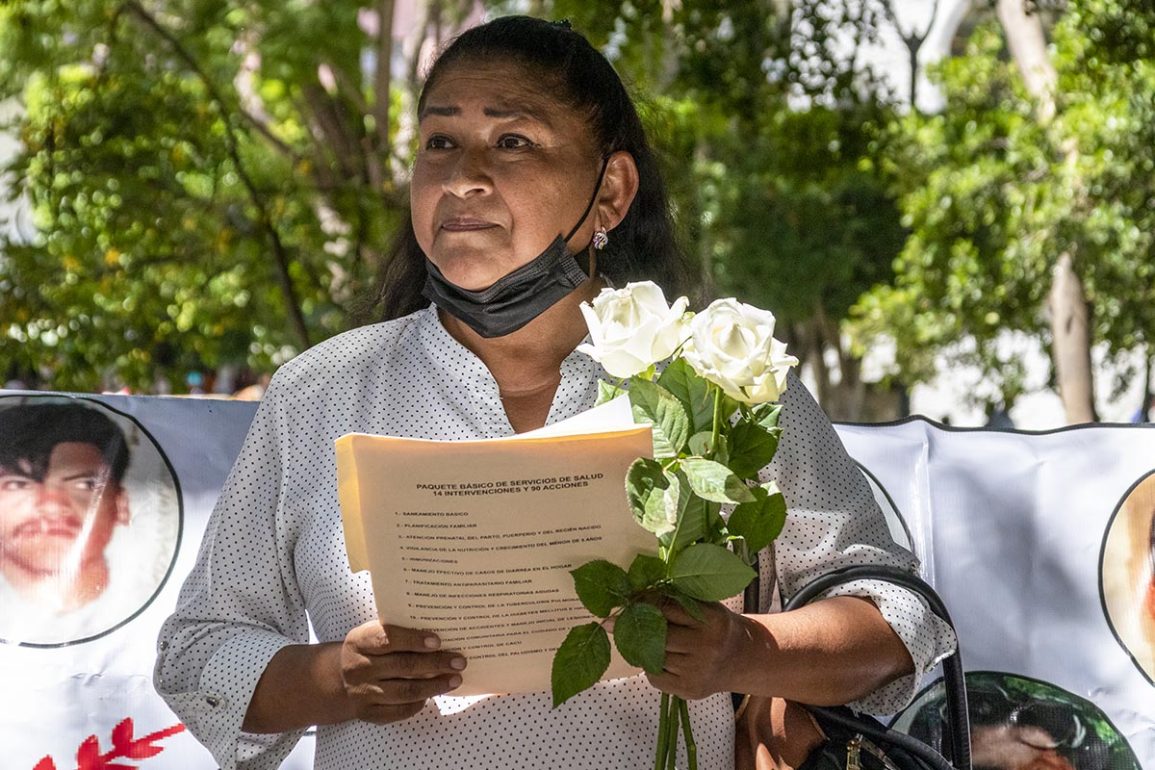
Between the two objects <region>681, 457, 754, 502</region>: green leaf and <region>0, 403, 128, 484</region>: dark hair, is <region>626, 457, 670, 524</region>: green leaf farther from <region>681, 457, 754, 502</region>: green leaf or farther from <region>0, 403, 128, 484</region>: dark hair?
<region>0, 403, 128, 484</region>: dark hair

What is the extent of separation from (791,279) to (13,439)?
12.4m

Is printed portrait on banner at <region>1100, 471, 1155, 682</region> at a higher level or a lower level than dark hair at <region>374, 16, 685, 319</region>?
lower

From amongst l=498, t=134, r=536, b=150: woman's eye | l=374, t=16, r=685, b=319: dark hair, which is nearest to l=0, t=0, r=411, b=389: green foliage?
l=374, t=16, r=685, b=319: dark hair

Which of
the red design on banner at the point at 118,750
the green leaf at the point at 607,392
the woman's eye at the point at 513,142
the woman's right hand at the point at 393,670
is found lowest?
the red design on banner at the point at 118,750

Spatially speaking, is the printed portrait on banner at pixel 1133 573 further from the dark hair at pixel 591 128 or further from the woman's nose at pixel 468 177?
the woman's nose at pixel 468 177

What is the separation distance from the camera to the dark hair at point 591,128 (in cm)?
240

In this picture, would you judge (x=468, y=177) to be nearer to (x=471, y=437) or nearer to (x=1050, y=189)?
(x=471, y=437)

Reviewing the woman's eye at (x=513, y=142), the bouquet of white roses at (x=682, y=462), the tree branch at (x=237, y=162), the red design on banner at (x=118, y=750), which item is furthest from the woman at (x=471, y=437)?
the tree branch at (x=237, y=162)

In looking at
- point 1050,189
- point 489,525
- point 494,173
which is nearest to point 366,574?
point 489,525

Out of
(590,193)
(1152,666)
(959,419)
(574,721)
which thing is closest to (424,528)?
(574,721)

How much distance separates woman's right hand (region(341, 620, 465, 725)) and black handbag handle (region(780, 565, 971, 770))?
0.51 meters

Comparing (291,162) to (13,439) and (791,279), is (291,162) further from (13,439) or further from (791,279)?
(791,279)

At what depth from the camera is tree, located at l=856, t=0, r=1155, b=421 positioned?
23.8 feet

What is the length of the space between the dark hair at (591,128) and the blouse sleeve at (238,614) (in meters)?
0.42
